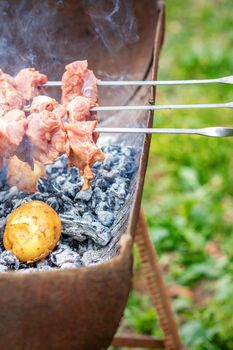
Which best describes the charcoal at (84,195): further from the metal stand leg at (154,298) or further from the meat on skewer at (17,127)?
the metal stand leg at (154,298)

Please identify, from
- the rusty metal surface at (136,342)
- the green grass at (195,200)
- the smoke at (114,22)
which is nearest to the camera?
the smoke at (114,22)

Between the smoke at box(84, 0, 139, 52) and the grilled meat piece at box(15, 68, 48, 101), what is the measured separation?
0.69 metres

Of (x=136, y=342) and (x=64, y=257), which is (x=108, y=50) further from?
(x=136, y=342)

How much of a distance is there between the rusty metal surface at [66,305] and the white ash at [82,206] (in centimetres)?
33

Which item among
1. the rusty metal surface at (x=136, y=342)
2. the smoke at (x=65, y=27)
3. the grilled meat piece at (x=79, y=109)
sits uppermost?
the smoke at (x=65, y=27)

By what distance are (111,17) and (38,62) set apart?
1.41 ft

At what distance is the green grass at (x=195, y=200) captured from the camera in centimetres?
348

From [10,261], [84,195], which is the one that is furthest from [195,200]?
[10,261]

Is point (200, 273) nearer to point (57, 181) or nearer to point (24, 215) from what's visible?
point (57, 181)

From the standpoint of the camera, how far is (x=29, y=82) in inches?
90.2

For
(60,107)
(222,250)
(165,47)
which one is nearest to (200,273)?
(222,250)

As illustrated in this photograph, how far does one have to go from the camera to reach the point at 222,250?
393cm

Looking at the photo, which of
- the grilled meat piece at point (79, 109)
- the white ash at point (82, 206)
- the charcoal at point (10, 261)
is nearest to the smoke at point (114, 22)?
the white ash at point (82, 206)

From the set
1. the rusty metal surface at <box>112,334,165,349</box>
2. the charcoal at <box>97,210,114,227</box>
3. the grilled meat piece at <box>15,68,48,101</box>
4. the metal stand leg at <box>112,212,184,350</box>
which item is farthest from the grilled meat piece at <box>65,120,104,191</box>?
the rusty metal surface at <box>112,334,165,349</box>
